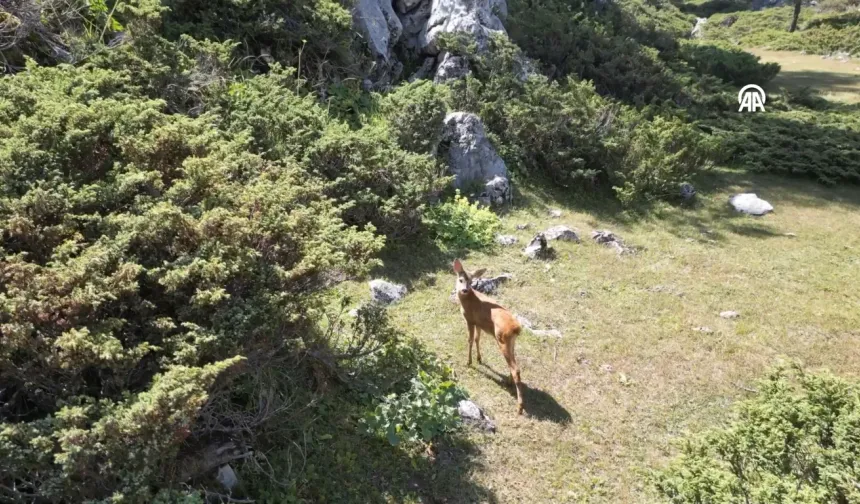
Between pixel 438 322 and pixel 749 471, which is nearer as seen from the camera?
pixel 749 471

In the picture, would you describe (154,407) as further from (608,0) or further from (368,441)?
(608,0)

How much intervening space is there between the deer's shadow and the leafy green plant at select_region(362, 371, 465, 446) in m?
1.04

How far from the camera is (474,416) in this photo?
16.8 feet

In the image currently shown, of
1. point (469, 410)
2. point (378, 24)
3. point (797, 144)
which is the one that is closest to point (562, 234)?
point (469, 410)

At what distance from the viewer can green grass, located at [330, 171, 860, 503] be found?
494cm

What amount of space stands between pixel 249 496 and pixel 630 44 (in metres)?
17.3

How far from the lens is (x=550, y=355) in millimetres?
6410

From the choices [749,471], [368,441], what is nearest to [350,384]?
[368,441]

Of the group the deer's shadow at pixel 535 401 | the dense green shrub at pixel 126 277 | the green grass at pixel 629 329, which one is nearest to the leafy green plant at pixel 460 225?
the green grass at pixel 629 329

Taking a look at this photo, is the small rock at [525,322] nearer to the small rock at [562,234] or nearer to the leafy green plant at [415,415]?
the leafy green plant at [415,415]

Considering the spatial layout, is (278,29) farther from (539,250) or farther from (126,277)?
(126,277)

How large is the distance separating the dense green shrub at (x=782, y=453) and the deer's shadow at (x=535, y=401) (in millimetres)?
1803

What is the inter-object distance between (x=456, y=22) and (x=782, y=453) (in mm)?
12033

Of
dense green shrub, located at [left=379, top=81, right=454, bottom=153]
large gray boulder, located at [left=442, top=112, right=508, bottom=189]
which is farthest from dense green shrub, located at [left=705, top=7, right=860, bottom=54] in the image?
dense green shrub, located at [left=379, top=81, right=454, bottom=153]
